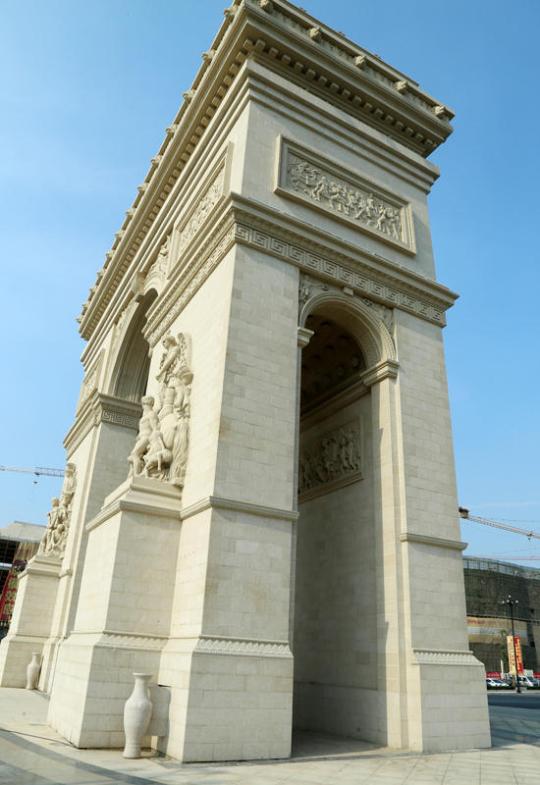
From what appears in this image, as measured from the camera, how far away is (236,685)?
9.42m

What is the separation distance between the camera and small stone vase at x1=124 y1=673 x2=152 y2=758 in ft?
30.2

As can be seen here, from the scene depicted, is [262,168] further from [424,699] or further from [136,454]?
[424,699]

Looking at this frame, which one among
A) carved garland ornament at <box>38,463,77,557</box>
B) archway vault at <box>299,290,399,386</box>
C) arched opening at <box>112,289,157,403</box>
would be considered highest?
arched opening at <box>112,289,157,403</box>

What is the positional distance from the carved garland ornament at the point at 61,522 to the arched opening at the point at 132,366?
158 inches

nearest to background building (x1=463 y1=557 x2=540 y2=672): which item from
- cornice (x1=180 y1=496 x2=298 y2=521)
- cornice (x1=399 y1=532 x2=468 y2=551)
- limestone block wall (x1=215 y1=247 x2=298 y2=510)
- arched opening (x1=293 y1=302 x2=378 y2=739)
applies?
arched opening (x1=293 y1=302 x2=378 y2=739)

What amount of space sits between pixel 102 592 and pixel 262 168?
380 inches

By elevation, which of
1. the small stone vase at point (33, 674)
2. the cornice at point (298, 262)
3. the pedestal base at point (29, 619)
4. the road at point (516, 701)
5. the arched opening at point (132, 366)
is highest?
the arched opening at point (132, 366)

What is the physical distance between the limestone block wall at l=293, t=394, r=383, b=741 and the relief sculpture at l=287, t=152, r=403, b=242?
15.5 feet

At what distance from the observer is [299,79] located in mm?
15617

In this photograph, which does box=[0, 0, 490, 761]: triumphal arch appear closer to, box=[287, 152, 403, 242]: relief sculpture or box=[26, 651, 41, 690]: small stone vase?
box=[287, 152, 403, 242]: relief sculpture

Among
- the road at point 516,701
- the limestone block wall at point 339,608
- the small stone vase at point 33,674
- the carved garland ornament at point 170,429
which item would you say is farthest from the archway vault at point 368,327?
the road at point 516,701

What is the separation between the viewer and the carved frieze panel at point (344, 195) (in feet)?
47.4

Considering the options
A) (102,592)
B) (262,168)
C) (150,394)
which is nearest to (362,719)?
(102,592)

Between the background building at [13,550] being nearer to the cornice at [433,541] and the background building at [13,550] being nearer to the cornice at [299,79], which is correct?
the cornice at [299,79]
